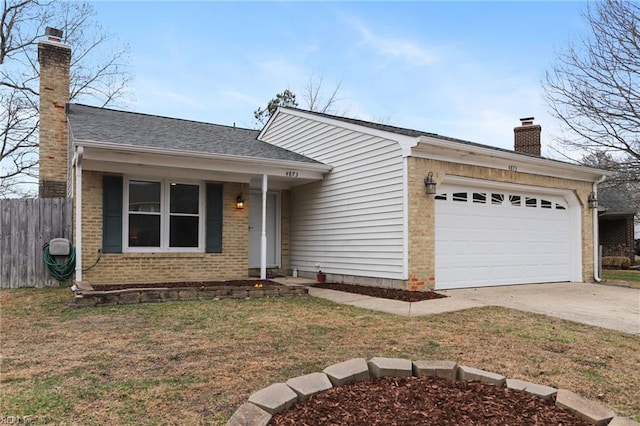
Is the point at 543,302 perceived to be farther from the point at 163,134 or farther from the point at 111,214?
the point at 163,134

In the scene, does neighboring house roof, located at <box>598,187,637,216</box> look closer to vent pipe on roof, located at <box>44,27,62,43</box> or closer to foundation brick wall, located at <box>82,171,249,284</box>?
foundation brick wall, located at <box>82,171,249,284</box>

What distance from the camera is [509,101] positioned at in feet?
61.5

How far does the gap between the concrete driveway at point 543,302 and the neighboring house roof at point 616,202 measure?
12.8m

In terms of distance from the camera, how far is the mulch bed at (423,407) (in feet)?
8.54

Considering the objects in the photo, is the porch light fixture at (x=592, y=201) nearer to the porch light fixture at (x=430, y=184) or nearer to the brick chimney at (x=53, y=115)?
the porch light fixture at (x=430, y=184)

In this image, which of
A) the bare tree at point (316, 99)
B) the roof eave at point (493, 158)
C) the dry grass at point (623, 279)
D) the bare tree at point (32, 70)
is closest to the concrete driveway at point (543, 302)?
the dry grass at point (623, 279)

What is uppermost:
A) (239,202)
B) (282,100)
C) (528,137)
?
(282,100)

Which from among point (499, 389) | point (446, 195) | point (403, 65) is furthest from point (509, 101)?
point (499, 389)

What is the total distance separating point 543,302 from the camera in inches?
309

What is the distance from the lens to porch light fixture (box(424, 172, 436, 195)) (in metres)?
8.70

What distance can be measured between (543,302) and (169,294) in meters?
6.69

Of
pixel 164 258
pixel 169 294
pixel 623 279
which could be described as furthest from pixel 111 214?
pixel 623 279

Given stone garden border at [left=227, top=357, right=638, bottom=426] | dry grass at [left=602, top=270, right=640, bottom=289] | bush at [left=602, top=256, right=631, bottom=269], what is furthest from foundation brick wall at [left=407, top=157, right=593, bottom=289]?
bush at [left=602, top=256, right=631, bottom=269]

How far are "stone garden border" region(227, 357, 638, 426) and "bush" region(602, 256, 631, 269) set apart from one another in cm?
2052
